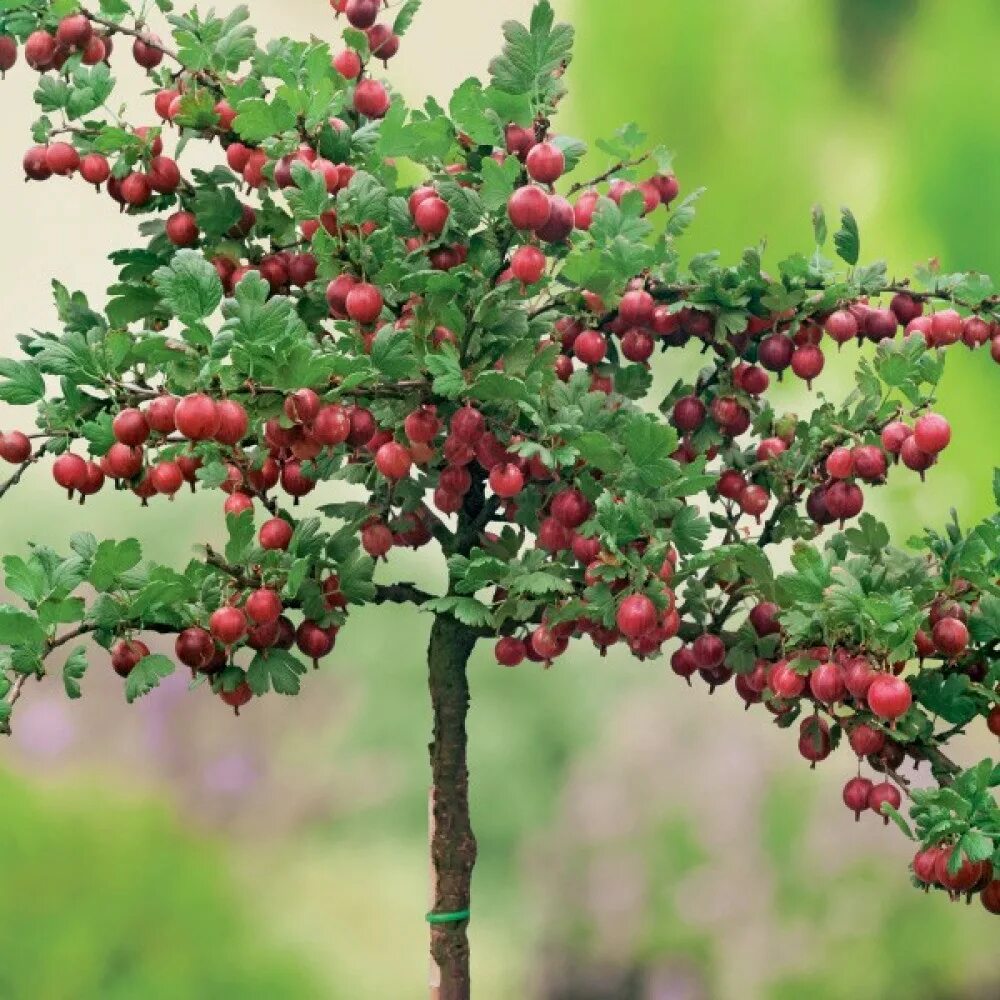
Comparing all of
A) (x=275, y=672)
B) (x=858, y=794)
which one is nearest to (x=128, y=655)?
(x=275, y=672)

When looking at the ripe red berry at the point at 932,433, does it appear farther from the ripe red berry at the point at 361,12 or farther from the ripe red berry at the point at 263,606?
the ripe red berry at the point at 361,12

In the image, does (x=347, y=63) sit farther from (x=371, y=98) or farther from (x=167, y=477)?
(x=167, y=477)

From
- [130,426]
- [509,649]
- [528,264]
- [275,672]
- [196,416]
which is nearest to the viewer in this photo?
[196,416]

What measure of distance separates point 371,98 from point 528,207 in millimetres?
457

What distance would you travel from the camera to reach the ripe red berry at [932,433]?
6.57 ft

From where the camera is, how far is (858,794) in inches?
79.8

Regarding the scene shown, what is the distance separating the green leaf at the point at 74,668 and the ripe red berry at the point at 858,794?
2.94ft

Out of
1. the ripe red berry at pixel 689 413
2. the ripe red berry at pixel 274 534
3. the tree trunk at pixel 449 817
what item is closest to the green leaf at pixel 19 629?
the ripe red berry at pixel 274 534

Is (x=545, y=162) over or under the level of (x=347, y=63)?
under

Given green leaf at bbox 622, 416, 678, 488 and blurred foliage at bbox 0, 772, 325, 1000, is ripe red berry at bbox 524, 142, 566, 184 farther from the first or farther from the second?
blurred foliage at bbox 0, 772, 325, 1000

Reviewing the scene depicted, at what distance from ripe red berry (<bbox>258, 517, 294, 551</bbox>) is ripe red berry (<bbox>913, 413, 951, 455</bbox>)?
747 mm

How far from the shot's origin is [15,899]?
3.08 m

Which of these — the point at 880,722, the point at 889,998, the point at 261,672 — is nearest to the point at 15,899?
the point at 261,672

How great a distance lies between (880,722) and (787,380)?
1189 millimetres
